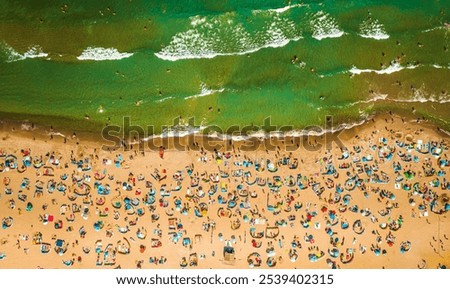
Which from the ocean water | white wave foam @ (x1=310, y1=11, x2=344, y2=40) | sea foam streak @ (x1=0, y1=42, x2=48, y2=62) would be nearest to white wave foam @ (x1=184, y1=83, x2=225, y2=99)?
the ocean water

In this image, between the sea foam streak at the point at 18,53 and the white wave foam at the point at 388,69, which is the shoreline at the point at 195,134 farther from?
the sea foam streak at the point at 18,53

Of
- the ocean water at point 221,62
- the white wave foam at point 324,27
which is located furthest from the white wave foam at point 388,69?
the white wave foam at point 324,27

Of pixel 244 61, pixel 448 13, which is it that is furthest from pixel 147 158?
pixel 448 13

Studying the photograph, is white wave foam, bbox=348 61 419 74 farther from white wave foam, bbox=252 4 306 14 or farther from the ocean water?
white wave foam, bbox=252 4 306 14

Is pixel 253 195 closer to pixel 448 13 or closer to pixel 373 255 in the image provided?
pixel 373 255

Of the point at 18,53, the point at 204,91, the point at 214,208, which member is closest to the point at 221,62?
the point at 204,91
